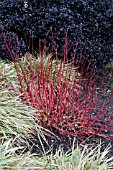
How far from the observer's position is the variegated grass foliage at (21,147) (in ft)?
10.0

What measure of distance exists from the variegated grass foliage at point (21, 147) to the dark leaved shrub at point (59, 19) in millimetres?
684

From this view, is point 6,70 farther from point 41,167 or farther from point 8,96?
point 41,167

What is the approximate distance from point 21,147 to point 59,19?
2748 mm

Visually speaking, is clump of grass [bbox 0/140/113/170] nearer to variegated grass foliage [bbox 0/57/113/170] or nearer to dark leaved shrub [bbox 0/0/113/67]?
variegated grass foliage [bbox 0/57/113/170]

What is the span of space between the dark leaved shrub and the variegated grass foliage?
68 cm

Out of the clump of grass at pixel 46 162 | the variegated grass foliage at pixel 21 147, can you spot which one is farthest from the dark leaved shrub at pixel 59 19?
the clump of grass at pixel 46 162

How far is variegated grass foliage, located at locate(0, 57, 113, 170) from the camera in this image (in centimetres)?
306

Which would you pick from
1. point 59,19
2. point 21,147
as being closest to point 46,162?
point 21,147

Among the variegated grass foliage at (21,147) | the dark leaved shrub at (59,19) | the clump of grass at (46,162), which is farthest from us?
the dark leaved shrub at (59,19)

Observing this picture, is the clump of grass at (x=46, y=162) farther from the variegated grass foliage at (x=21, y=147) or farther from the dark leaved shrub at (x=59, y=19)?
the dark leaved shrub at (x=59, y=19)

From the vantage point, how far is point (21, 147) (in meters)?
2.99

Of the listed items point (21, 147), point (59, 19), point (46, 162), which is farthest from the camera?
point (59, 19)

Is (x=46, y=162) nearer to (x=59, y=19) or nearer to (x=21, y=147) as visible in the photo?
(x=21, y=147)

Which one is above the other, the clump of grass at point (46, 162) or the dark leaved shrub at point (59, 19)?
the dark leaved shrub at point (59, 19)
